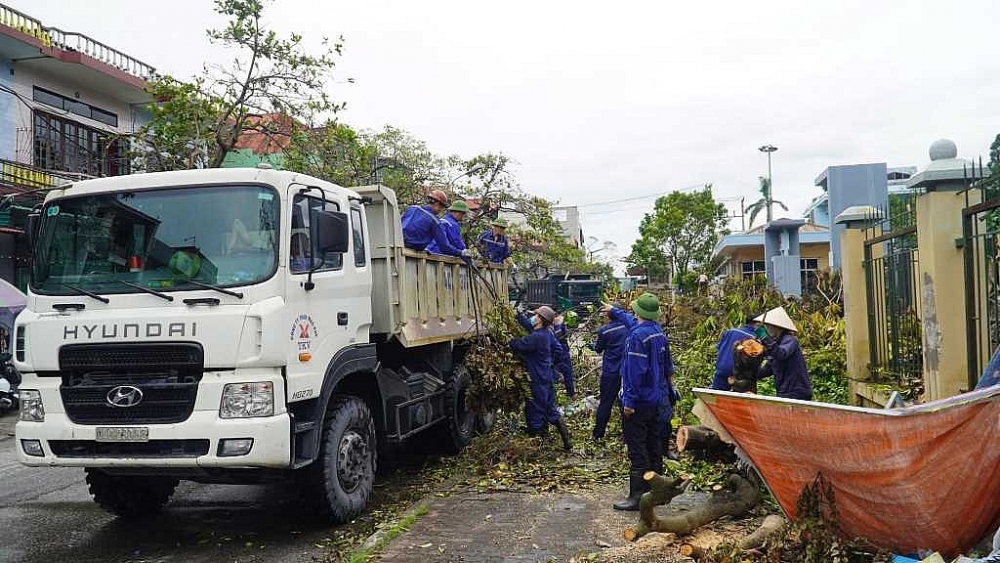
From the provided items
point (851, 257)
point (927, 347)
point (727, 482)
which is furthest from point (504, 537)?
point (851, 257)

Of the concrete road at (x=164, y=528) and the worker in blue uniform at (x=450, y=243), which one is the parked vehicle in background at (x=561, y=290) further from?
the concrete road at (x=164, y=528)

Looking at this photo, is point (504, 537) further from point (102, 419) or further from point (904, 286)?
point (904, 286)

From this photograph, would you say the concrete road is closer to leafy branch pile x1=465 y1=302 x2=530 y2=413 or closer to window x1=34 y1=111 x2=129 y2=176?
leafy branch pile x1=465 y1=302 x2=530 y2=413

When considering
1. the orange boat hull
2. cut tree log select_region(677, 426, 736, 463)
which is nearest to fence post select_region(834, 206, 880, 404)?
cut tree log select_region(677, 426, 736, 463)

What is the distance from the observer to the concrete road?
5609 millimetres

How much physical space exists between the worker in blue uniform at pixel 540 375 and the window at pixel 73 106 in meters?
13.1

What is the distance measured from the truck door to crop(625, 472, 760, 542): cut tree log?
7.76ft

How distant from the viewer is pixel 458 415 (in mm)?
8797

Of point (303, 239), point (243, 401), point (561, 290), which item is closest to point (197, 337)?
point (243, 401)

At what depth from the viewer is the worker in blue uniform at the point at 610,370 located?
8555mm

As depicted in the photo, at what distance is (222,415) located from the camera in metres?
5.17

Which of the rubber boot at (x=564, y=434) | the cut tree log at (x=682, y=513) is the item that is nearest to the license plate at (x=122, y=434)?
the cut tree log at (x=682, y=513)

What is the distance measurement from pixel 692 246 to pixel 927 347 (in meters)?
30.3

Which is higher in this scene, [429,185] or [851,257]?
[429,185]
